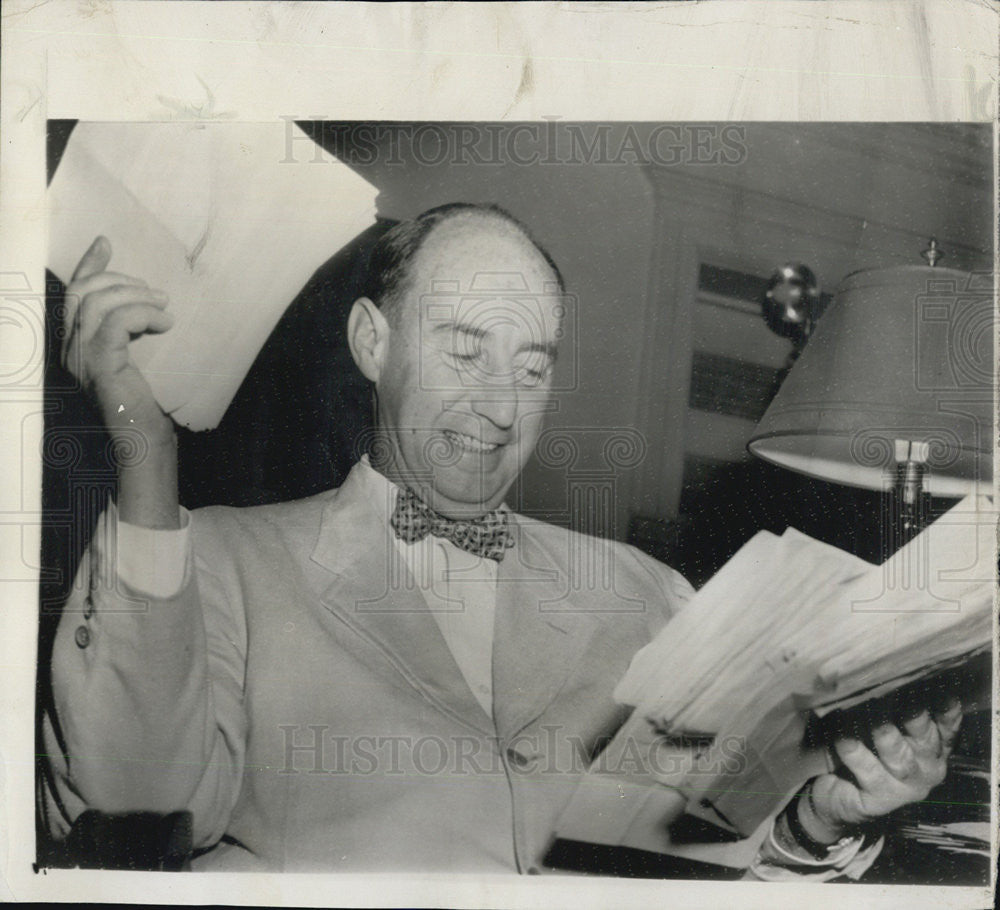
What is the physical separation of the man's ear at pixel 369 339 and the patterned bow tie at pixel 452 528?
257mm

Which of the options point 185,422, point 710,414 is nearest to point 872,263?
point 710,414

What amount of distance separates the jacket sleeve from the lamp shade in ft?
3.76

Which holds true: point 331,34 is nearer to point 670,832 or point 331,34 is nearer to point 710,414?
point 710,414

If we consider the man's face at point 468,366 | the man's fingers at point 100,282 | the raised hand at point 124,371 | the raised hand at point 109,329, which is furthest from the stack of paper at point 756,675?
the man's fingers at point 100,282

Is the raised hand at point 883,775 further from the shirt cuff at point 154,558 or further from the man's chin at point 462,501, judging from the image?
the shirt cuff at point 154,558

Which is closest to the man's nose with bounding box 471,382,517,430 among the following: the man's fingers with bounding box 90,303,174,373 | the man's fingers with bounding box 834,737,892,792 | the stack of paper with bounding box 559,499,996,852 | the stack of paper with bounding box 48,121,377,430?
the stack of paper with bounding box 48,121,377,430

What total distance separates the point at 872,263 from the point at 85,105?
164 centimetres

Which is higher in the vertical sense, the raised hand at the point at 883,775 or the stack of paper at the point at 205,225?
the stack of paper at the point at 205,225

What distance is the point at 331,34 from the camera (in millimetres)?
2031

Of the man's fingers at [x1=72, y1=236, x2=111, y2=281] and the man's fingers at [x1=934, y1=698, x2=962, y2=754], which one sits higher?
the man's fingers at [x1=72, y1=236, x2=111, y2=281]

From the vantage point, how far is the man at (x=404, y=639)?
6.41 feet

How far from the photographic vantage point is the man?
195cm

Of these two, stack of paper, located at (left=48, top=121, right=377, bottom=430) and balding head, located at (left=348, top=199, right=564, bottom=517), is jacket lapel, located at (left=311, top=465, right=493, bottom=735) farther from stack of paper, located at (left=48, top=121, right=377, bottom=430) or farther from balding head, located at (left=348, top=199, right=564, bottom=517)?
stack of paper, located at (left=48, top=121, right=377, bottom=430)

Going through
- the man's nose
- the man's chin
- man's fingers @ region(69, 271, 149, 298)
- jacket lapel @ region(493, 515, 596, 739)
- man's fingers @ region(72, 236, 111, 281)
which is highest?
man's fingers @ region(72, 236, 111, 281)
